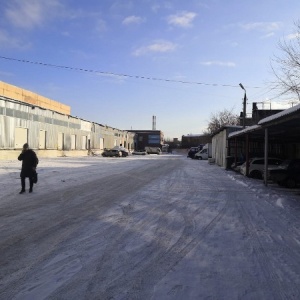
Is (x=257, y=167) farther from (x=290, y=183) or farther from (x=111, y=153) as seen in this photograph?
(x=111, y=153)

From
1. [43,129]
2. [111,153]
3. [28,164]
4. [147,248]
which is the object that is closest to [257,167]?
[28,164]

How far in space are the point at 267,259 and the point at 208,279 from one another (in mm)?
1423

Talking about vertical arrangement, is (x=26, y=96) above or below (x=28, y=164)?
above

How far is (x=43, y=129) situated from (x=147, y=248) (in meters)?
39.3

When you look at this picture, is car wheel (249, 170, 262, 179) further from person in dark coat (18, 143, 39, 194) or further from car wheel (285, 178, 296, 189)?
person in dark coat (18, 143, 39, 194)

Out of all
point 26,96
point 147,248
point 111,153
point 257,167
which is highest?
point 26,96

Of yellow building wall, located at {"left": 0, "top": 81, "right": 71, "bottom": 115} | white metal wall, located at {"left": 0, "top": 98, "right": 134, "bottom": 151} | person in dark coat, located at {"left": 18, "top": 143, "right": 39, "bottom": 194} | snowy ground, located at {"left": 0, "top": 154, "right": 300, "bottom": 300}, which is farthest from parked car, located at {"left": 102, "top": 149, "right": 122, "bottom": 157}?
snowy ground, located at {"left": 0, "top": 154, "right": 300, "bottom": 300}

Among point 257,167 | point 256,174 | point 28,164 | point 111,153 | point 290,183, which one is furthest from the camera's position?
point 111,153

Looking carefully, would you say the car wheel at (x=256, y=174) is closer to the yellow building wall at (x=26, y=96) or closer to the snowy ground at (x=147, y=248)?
the snowy ground at (x=147, y=248)

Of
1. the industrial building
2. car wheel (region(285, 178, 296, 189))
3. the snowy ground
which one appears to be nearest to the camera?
the snowy ground

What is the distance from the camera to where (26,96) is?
191 ft

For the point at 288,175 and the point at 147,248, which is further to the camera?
the point at 288,175

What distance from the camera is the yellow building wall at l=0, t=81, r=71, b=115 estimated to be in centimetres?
5175

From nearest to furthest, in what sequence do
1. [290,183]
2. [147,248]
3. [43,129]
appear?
1. [147,248]
2. [290,183]
3. [43,129]
